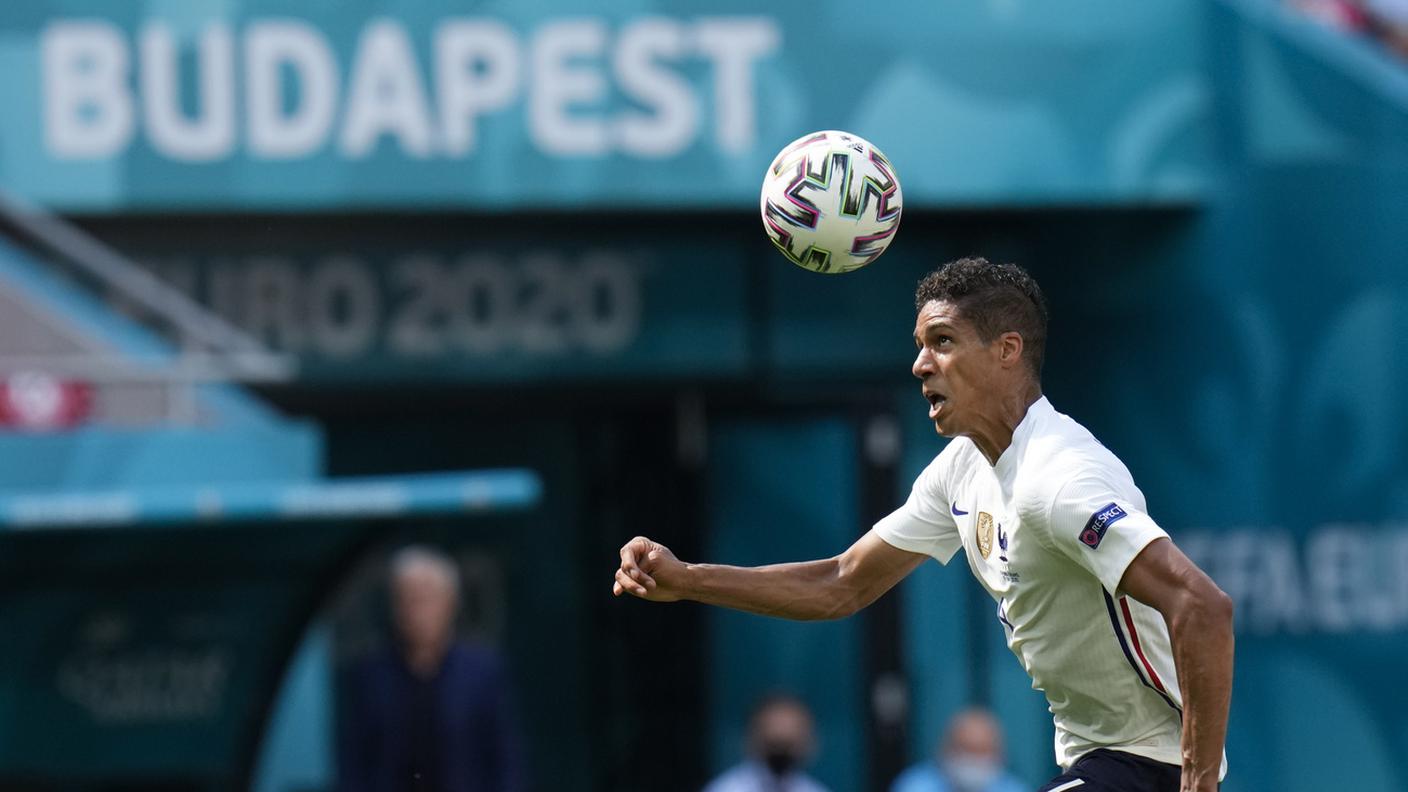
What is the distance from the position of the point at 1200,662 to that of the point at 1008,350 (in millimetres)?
903

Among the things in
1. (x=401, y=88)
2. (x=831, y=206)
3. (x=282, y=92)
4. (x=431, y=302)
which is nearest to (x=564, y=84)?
(x=401, y=88)

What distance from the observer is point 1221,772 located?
176 inches

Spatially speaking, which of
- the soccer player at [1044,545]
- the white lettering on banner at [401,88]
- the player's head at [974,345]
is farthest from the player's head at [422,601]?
the player's head at [974,345]

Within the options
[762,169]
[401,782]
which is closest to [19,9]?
[762,169]

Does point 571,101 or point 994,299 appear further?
point 571,101

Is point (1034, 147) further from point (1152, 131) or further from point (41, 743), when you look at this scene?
point (41, 743)

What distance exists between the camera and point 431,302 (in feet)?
41.7

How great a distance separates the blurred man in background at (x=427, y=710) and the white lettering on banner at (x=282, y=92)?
3.14 meters

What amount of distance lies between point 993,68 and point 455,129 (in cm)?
293

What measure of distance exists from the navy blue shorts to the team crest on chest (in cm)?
53

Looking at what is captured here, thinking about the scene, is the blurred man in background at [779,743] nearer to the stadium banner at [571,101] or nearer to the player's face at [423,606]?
the player's face at [423,606]

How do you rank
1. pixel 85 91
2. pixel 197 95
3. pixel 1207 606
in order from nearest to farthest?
pixel 1207 606 → pixel 85 91 → pixel 197 95

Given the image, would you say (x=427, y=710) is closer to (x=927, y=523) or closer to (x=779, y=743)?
(x=779, y=743)

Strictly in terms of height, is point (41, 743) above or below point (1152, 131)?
below
